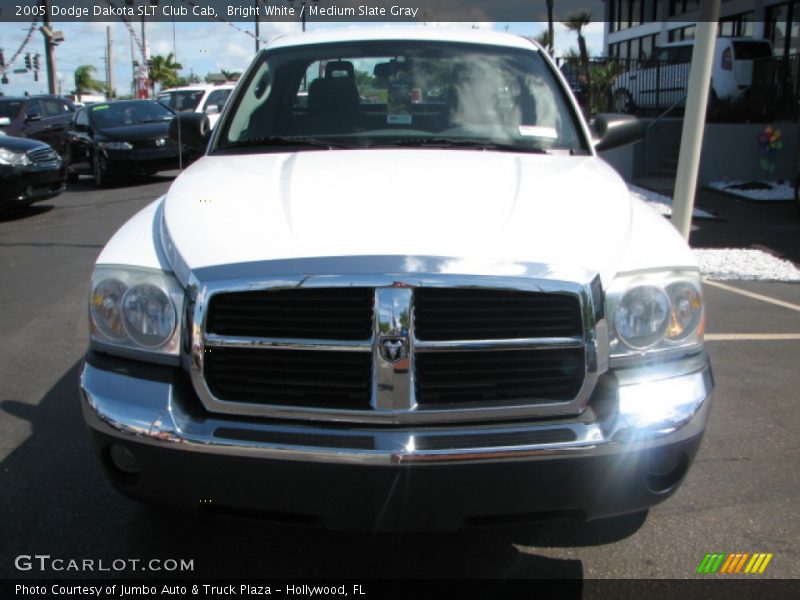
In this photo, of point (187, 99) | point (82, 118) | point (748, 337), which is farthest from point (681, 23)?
point (748, 337)

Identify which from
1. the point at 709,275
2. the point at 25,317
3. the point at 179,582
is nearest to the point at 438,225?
the point at 179,582

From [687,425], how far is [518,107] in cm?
194

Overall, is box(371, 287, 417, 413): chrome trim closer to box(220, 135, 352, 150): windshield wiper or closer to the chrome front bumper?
the chrome front bumper

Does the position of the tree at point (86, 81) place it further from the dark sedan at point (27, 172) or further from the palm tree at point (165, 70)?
the dark sedan at point (27, 172)

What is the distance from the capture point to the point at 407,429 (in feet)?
7.43

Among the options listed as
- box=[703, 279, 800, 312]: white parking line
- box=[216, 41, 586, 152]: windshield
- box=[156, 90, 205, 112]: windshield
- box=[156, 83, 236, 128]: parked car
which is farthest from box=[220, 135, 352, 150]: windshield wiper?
box=[156, 90, 205, 112]: windshield

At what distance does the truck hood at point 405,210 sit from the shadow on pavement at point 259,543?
0.95 metres

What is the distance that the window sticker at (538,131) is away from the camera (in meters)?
3.58

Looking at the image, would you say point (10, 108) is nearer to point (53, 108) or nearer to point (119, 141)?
point (53, 108)

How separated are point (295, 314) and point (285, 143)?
4.83 ft

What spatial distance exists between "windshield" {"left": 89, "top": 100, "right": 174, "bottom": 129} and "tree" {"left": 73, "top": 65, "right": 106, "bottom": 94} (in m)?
84.2

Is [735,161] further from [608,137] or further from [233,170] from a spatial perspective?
[233,170]

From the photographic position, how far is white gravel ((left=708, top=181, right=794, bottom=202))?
1224cm

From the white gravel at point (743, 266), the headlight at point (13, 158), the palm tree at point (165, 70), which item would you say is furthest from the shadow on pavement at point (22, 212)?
the palm tree at point (165, 70)
